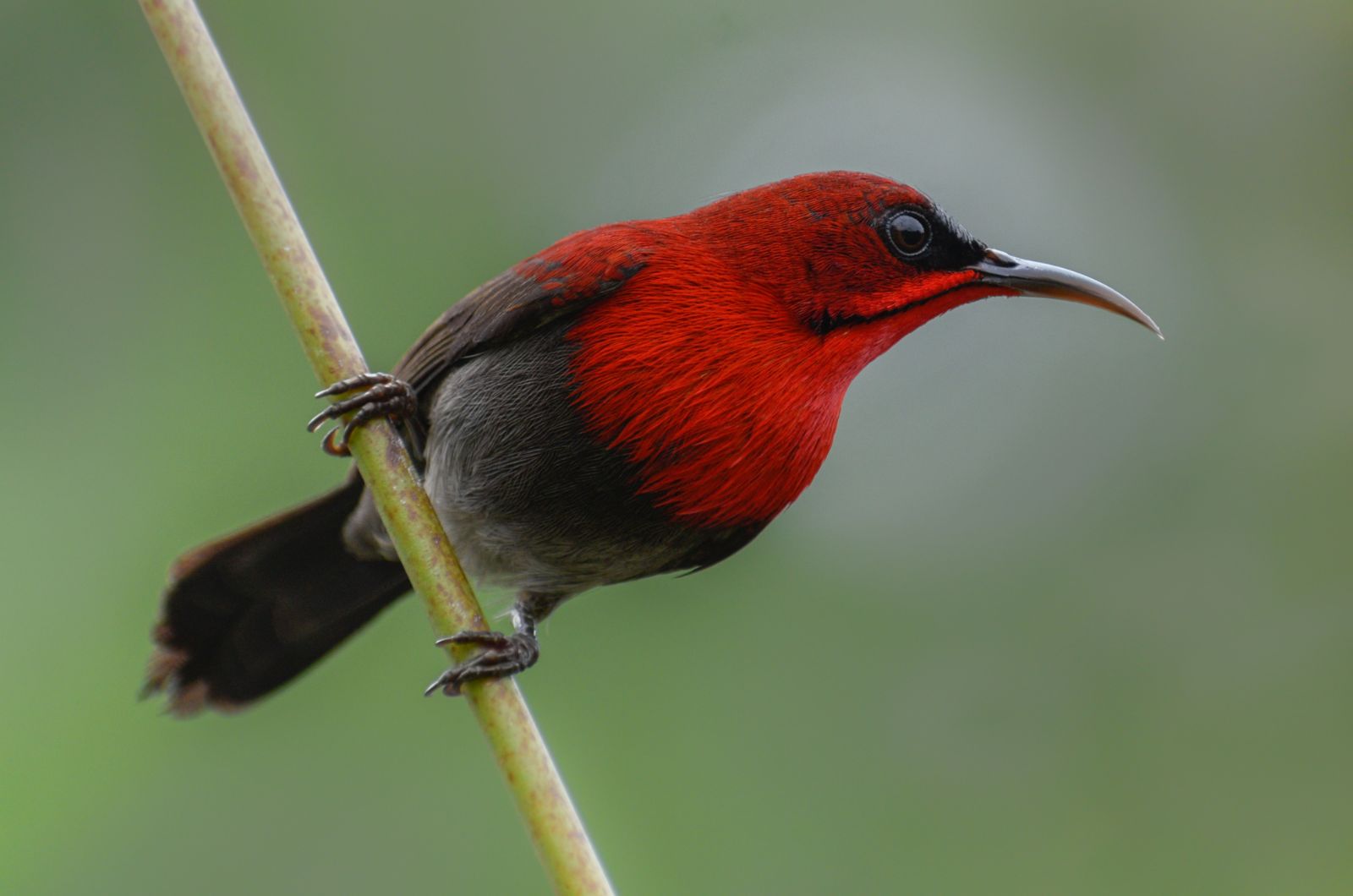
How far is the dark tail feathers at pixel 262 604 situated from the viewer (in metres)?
4.36

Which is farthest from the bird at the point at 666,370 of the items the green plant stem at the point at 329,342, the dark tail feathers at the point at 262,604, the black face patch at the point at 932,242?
the dark tail feathers at the point at 262,604

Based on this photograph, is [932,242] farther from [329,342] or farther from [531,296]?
[329,342]

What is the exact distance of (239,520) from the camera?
5168 millimetres

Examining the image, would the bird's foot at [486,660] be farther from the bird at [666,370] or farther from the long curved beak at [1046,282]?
the long curved beak at [1046,282]

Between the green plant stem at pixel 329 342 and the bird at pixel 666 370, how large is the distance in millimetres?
354

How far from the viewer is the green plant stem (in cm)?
240

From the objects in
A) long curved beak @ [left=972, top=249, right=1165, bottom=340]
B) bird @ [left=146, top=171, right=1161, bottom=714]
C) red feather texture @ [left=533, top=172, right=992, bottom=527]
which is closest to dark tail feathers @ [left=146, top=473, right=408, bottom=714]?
bird @ [left=146, top=171, right=1161, bottom=714]

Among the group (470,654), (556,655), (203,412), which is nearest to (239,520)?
(203,412)

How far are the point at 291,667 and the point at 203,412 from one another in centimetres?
140

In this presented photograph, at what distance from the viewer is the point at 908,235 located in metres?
3.61

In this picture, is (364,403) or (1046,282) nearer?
(364,403)

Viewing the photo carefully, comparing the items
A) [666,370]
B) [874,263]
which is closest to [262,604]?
[666,370]

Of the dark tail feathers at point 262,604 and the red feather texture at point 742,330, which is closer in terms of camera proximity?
the red feather texture at point 742,330

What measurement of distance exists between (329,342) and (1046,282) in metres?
1.88
